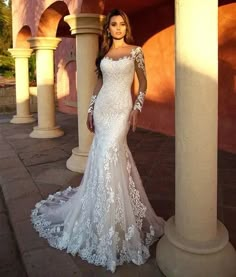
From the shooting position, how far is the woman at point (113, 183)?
2.78 metres

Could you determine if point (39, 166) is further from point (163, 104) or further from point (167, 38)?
point (167, 38)

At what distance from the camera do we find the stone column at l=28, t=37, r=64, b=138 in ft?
26.0

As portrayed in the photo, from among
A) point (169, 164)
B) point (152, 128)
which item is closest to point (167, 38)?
point (152, 128)

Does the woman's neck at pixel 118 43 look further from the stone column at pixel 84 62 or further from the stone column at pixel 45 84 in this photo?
the stone column at pixel 45 84

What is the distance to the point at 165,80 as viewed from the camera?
8156 millimetres

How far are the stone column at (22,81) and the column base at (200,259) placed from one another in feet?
30.3

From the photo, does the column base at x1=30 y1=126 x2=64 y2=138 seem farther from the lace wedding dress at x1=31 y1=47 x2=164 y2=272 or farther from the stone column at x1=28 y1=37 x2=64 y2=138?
the lace wedding dress at x1=31 y1=47 x2=164 y2=272

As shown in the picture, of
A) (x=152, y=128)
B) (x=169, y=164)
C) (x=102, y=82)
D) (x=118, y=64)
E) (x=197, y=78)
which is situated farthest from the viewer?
(x=152, y=128)

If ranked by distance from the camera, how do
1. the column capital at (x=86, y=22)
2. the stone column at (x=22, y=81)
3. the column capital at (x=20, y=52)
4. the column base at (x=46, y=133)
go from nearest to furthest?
the column capital at (x=86, y=22), the column base at (x=46, y=133), the column capital at (x=20, y=52), the stone column at (x=22, y=81)

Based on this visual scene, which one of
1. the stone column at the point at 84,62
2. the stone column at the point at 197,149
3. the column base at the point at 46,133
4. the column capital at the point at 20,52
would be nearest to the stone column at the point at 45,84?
the column base at the point at 46,133

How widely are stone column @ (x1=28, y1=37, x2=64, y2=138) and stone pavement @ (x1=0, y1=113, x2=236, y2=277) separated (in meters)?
0.36

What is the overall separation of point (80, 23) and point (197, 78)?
126 inches

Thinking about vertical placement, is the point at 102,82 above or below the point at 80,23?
below

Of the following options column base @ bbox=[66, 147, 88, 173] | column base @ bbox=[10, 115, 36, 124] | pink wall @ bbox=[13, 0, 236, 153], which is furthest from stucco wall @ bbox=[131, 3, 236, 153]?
column base @ bbox=[10, 115, 36, 124]
